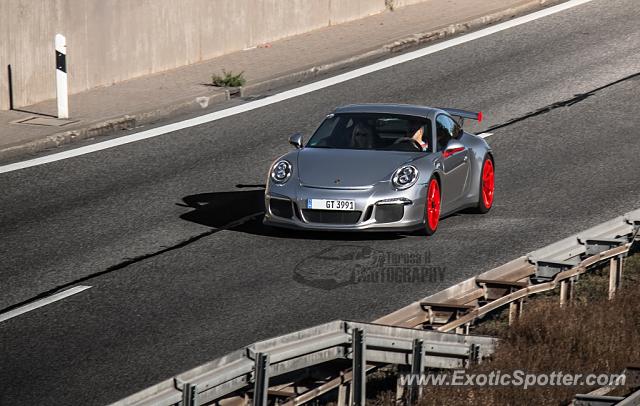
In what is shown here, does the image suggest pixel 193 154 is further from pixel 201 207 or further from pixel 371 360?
pixel 371 360

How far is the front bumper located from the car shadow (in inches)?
14.4

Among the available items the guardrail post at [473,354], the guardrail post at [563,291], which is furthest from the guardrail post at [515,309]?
the guardrail post at [473,354]

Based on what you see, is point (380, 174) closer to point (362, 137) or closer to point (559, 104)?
point (362, 137)

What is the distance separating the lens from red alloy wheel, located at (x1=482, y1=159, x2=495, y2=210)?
15771 millimetres

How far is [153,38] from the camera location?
2317cm

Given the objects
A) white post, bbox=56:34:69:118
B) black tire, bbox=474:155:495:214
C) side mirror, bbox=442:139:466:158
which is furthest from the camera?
white post, bbox=56:34:69:118

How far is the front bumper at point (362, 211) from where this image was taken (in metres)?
14.0

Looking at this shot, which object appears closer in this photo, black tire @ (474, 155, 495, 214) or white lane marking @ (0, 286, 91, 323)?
white lane marking @ (0, 286, 91, 323)

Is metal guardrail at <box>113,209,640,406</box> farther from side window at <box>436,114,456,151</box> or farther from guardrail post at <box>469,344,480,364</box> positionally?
side window at <box>436,114,456,151</box>

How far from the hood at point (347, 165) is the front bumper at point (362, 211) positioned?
14 centimetres

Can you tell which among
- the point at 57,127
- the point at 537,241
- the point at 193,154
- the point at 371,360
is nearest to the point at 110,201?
the point at 193,154

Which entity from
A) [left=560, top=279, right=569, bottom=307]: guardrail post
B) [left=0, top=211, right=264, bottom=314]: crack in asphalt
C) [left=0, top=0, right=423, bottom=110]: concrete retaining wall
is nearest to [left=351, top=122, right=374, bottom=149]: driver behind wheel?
[left=0, top=211, right=264, bottom=314]: crack in asphalt

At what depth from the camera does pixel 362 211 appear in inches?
551

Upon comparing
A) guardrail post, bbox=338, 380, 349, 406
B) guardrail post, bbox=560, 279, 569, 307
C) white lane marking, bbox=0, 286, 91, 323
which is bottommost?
guardrail post, bbox=338, 380, 349, 406
